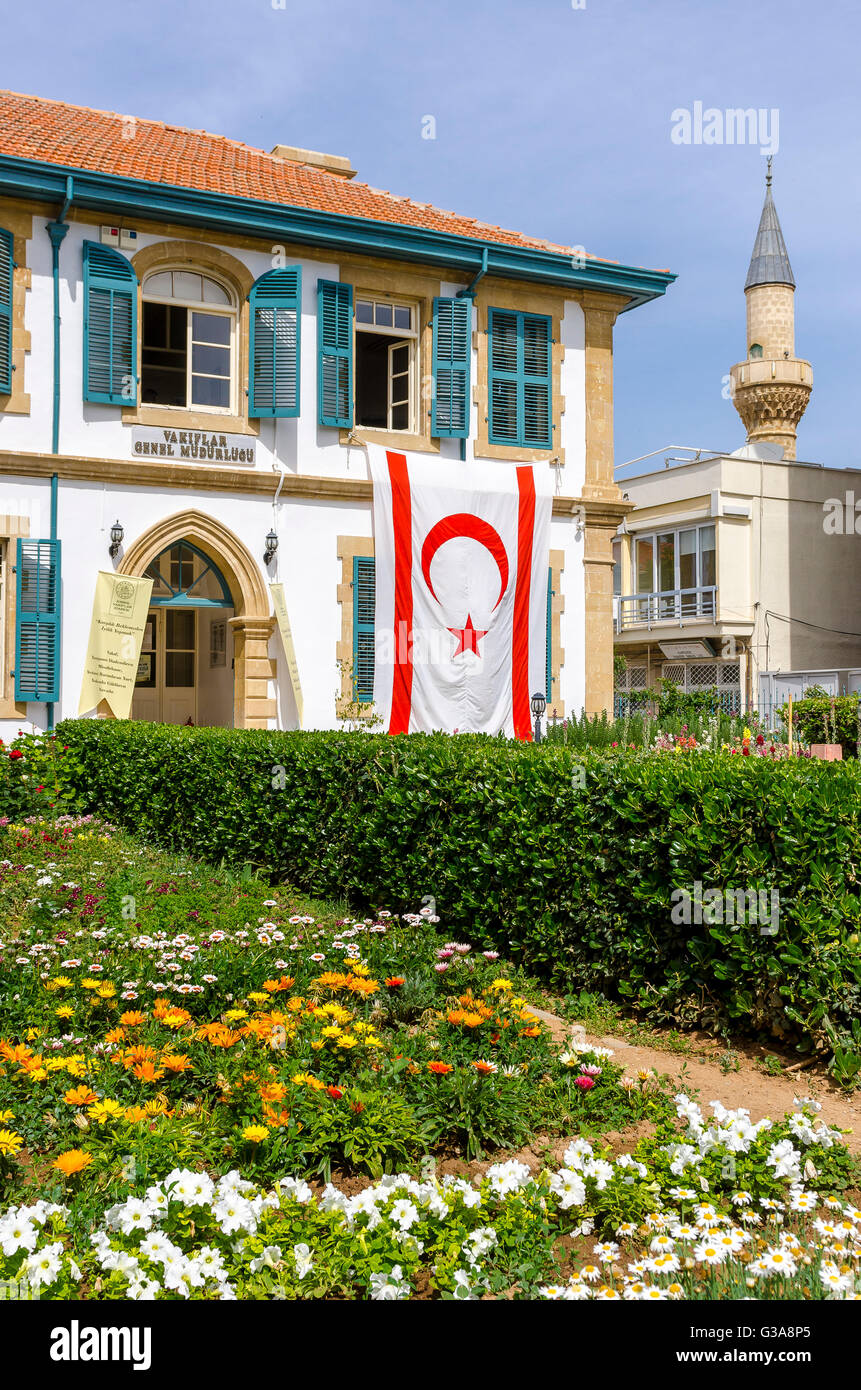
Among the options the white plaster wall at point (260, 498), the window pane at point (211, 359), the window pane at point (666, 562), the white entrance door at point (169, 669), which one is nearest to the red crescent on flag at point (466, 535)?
the white plaster wall at point (260, 498)

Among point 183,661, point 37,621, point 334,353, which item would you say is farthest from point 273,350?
point 183,661

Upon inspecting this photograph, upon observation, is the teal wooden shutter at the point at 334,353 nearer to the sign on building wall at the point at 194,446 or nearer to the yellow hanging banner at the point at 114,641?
the sign on building wall at the point at 194,446

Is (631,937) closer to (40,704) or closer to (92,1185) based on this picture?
(92,1185)

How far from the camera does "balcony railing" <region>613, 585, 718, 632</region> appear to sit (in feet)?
115

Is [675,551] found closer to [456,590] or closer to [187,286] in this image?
[456,590]

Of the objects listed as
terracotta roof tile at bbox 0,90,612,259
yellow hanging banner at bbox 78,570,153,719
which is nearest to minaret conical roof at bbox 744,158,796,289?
terracotta roof tile at bbox 0,90,612,259

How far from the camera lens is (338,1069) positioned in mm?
4387

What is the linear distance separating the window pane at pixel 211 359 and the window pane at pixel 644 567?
82.0ft

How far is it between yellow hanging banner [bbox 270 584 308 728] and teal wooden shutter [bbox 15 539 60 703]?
270 centimetres

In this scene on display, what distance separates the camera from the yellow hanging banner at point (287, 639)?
1448 cm

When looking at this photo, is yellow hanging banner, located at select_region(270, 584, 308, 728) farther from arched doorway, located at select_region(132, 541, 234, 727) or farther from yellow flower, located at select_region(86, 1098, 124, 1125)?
yellow flower, located at select_region(86, 1098, 124, 1125)

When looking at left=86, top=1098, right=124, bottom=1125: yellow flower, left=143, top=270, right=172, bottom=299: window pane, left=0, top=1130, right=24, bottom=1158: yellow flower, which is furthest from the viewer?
left=143, top=270, right=172, bottom=299: window pane
